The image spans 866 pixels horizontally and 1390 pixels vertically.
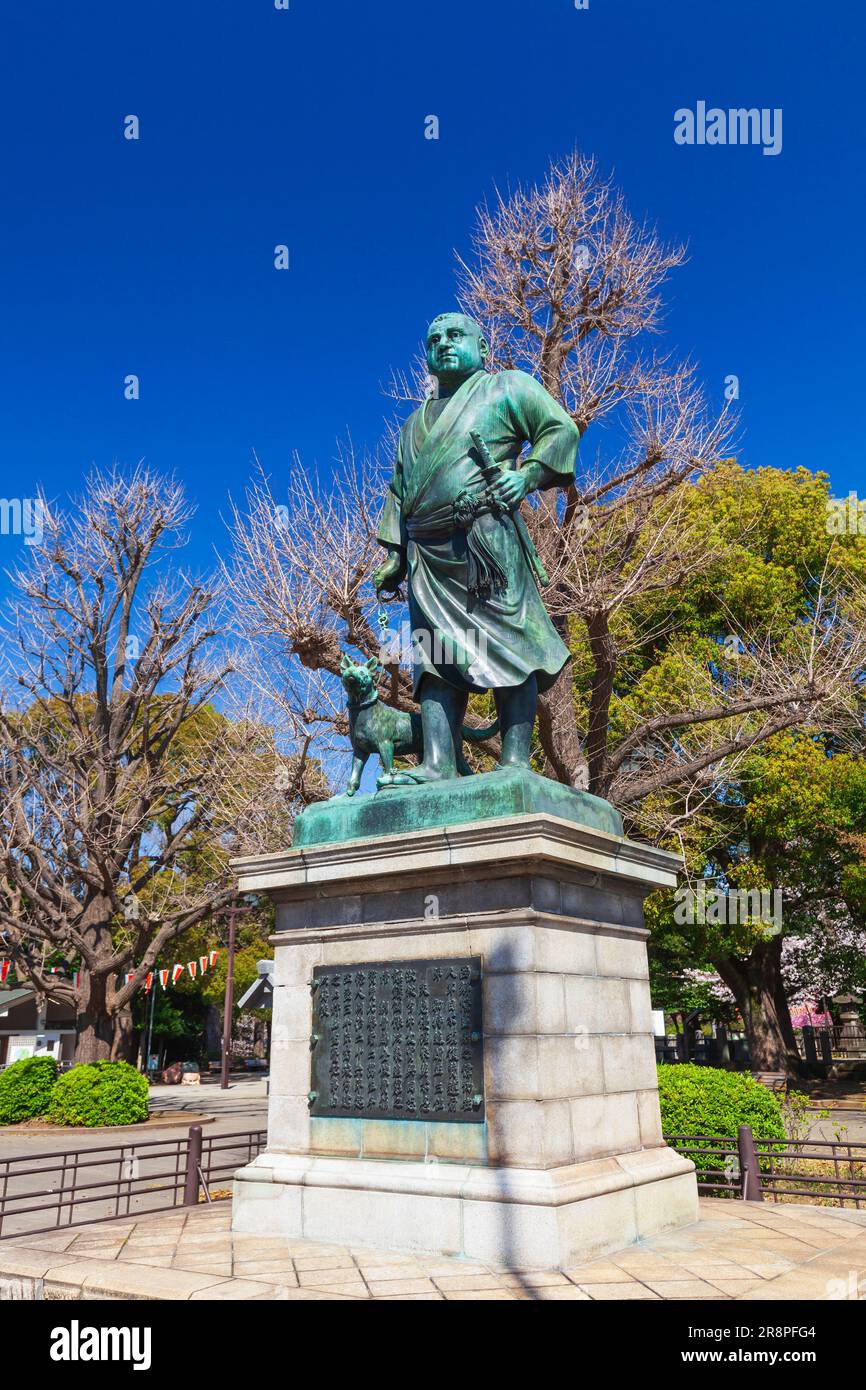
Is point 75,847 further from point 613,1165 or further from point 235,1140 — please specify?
point 613,1165

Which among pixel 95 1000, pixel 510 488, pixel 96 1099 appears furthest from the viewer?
pixel 95 1000

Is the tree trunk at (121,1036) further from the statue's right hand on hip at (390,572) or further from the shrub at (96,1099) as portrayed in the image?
the statue's right hand on hip at (390,572)

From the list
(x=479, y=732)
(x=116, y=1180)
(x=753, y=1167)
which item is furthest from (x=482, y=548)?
(x=116, y=1180)

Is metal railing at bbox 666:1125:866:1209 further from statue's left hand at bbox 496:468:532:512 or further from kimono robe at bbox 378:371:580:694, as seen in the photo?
statue's left hand at bbox 496:468:532:512

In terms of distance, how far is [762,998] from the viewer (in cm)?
2605

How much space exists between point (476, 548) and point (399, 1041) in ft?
11.4

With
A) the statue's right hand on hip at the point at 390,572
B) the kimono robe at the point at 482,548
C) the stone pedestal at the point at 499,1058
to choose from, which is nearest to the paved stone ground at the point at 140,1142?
the stone pedestal at the point at 499,1058

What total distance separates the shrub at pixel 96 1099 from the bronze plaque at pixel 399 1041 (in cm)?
1680

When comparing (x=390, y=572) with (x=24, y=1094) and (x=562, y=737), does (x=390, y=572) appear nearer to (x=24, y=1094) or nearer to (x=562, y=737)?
(x=562, y=737)

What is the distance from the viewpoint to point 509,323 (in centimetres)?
1681

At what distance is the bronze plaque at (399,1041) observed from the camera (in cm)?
639

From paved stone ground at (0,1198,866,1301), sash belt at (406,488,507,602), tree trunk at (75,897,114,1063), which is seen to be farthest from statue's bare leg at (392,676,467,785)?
tree trunk at (75,897,114,1063)

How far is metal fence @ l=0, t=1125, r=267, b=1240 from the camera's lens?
9.57m

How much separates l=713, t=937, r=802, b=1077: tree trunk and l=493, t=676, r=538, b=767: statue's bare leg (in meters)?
20.3
